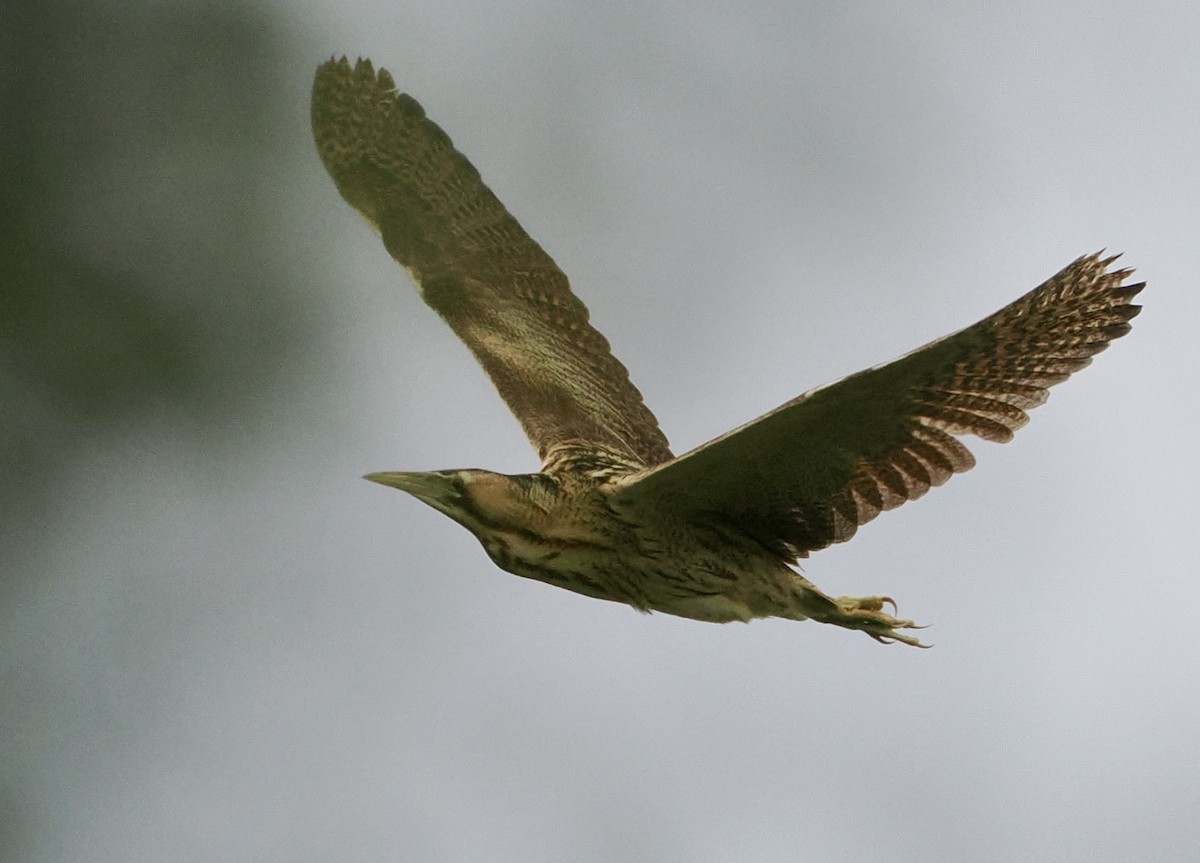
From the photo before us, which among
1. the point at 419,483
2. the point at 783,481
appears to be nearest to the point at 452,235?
the point at 419,483

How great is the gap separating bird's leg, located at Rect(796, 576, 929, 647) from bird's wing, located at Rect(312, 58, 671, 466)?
79 centimetres

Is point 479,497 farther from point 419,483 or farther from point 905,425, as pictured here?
point 905,425

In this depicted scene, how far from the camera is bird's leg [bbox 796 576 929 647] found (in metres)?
4.12

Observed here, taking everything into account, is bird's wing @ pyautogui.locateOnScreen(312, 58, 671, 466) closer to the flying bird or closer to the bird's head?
the flying bird

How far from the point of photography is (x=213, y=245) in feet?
21.8

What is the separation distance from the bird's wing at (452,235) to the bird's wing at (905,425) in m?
0.88

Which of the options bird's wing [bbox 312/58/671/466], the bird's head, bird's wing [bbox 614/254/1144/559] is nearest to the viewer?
bird's wing [bbox 614/254/1144/559]

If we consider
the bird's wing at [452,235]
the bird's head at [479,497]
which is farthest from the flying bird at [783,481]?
the bird's wing at [452,235]

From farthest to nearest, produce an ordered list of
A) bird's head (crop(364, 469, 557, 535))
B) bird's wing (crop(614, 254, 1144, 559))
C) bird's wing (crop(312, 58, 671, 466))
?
bird's wing (crop(312, 58, 671, 466)), bird's head (crop(364, 469, 557, 535)), bird's wing (crop(614, 254, 1144, 559))

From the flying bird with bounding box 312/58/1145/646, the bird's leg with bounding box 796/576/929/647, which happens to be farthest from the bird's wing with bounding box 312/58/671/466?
the bird's leg with bounding box 796/576/929/647

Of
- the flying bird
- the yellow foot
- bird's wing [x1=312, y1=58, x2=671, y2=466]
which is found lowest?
the yellow foot

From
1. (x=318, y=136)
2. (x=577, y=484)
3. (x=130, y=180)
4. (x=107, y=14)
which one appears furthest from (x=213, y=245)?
(x=577, y=484)

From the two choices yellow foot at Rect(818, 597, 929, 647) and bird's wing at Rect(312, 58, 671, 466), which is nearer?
yellow foot at Rect(818, 597, 929, 647)

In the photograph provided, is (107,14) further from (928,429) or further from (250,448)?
(928,429)
